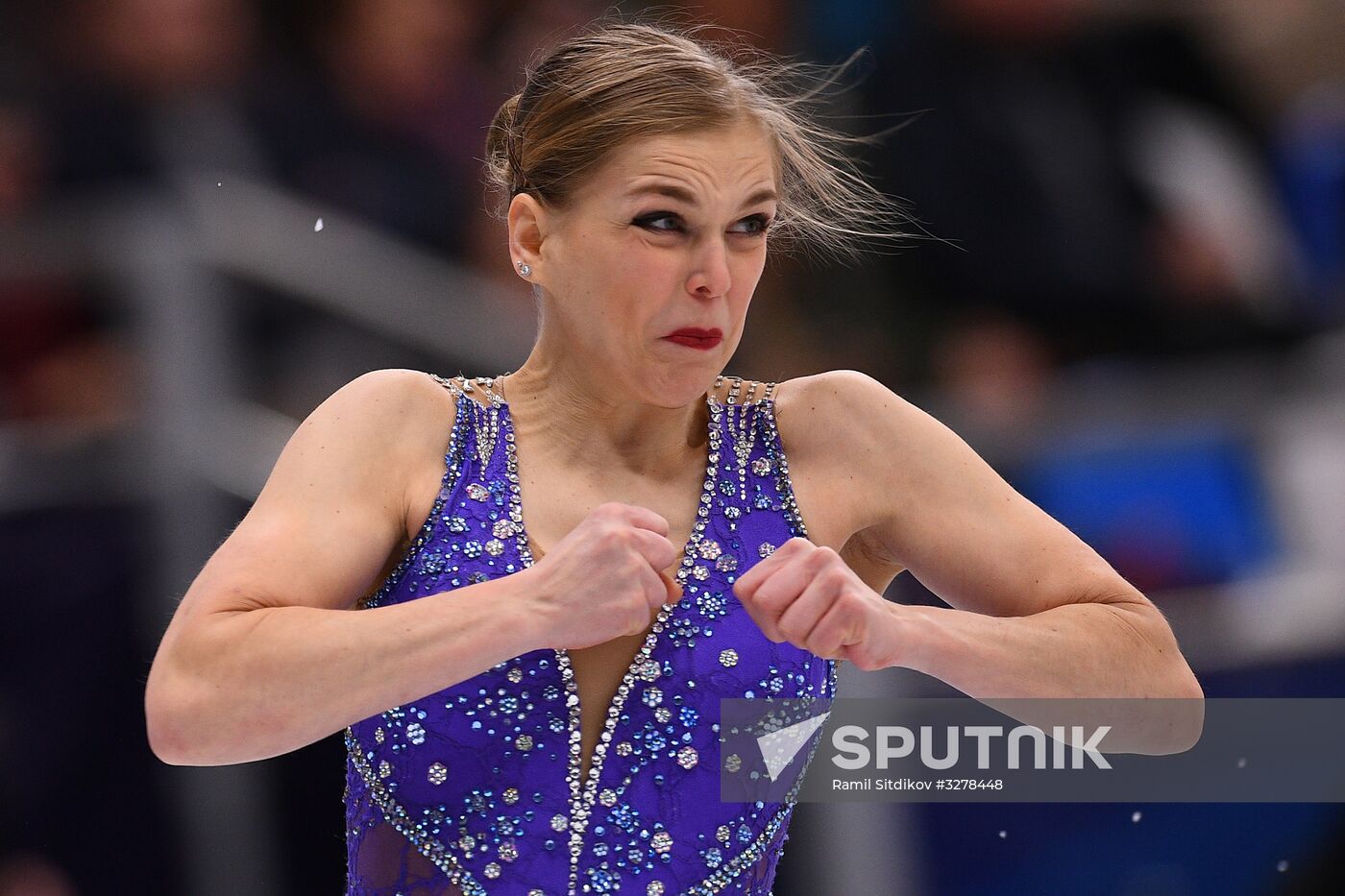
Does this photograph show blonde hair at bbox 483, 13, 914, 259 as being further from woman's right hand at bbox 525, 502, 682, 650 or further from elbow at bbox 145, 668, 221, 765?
elbow at bbox 145, 668, 221, 765

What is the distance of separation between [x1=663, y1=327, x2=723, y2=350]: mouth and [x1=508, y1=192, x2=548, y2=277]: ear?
0.60 ft

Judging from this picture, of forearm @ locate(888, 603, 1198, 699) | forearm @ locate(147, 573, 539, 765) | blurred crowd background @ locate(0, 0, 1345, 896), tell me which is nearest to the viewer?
→ forearm @ locate(147, 573, 539, 765)

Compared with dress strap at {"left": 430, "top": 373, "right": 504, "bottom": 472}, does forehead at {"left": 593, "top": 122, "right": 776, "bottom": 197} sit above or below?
above

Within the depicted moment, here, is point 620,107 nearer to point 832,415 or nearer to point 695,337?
point 695,337

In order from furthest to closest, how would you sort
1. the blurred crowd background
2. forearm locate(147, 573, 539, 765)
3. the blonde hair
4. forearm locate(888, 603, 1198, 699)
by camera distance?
the blurred crowd background → the blonde hair → forearm locate(888, 603, 1198, 699) → forearm locate(147, 573, 539, 765)

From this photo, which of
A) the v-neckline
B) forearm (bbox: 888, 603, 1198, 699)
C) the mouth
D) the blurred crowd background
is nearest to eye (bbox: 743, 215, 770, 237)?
the mouth

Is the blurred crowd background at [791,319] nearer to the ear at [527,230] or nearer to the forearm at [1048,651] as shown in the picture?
the forearm at [1048,651]

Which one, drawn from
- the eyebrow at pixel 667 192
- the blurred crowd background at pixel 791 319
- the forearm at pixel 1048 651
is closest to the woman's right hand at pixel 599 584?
the forearm at pixel 1048 651

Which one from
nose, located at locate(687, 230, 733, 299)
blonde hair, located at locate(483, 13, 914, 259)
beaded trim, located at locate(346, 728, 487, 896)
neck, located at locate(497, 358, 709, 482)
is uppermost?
blonde hair, located at locate(483, 13, 914, 259)

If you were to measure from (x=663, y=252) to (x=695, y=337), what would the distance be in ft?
0.30

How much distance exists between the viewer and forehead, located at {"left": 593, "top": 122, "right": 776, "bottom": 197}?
171 centimetres

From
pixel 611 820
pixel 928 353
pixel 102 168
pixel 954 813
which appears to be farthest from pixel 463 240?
pixel 611 820

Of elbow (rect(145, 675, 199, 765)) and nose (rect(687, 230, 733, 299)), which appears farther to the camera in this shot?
nose (rect(687, 230, 733, 299))

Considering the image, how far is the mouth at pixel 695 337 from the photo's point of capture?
172cm
